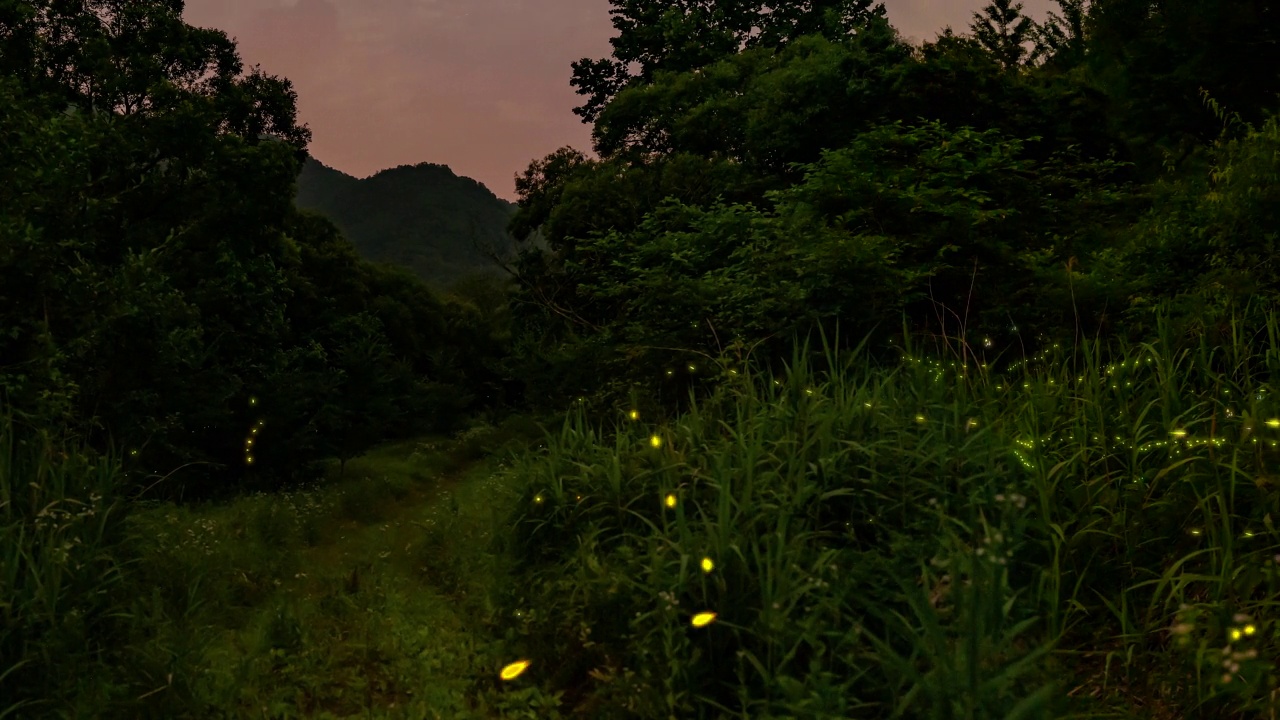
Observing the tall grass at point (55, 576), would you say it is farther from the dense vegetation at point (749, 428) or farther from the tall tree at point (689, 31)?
the tall tree at point (689, 31)

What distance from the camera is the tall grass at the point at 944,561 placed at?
2.94m

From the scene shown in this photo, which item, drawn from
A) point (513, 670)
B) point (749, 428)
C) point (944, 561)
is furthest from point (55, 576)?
point (944, 561)

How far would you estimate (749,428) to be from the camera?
470cm

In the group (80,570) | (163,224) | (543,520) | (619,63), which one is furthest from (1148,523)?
(619,63)

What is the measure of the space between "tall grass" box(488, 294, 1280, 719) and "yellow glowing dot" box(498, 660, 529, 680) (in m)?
0.07

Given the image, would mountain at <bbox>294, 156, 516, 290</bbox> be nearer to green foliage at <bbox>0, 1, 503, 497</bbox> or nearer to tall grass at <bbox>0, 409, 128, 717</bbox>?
green foliage at <bbox>0, 1, 503, 497</bbox>

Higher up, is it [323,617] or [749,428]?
[749,428]

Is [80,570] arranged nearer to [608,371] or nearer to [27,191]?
[27,191]

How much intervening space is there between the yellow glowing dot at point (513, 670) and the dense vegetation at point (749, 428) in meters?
0.02

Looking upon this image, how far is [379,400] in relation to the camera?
19.0 meters

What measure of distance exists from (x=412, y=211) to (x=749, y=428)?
139m

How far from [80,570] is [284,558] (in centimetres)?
401

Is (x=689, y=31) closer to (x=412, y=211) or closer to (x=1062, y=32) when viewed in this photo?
(x=1062, y=32)

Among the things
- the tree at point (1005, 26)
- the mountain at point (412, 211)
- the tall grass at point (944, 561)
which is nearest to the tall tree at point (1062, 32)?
the tree at point (1005, 26)
